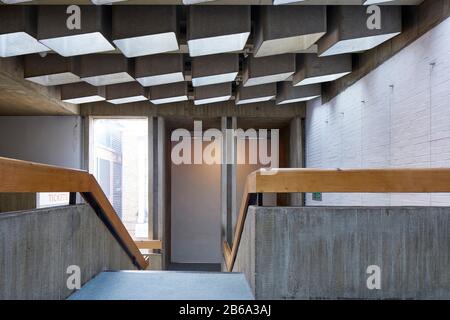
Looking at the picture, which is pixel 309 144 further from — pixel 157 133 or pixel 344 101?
pixel 157 133

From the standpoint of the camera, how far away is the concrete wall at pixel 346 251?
206cm

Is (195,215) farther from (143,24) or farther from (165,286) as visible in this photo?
(165,286)

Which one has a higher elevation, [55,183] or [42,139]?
[42,139]

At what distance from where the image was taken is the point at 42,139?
24.6ft

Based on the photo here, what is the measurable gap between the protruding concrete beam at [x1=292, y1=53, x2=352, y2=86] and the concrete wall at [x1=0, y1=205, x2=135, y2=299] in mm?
3377

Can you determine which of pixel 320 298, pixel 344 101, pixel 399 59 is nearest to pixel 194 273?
pixel 320 298

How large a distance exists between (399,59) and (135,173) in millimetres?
5765

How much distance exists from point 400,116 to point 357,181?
7.55 feet

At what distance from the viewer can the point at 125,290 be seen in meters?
2.44

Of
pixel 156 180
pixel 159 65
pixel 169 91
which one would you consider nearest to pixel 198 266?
pixel 156 180

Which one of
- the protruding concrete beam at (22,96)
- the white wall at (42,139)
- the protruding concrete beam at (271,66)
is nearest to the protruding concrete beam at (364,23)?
the protruding concrete beam at (271,66)

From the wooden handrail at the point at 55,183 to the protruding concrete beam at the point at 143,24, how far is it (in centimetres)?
172

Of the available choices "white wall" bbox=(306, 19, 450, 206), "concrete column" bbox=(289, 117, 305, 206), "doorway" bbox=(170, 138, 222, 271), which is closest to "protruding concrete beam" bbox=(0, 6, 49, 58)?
"white wall" bbox=(306, 19, 450, 206)

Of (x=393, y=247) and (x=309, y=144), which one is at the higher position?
(x=309, y=144)
